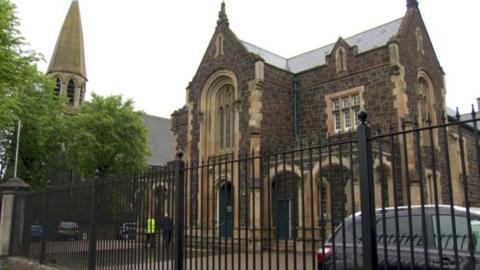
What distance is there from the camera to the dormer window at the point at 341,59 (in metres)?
21.4

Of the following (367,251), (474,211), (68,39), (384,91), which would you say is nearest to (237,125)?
(384,91)

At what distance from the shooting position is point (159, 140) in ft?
172

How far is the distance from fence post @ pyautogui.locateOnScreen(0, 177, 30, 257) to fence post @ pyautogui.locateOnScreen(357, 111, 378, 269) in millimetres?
10552

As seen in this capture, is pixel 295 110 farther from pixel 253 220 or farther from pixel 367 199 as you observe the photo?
pixel 367 199

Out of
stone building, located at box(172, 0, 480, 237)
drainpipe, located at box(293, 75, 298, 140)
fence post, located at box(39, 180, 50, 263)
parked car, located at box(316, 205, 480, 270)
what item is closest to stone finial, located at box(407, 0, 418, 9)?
stone building, located at box(172, 0, 480, 237)

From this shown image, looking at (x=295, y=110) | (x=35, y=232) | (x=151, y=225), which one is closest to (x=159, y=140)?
(x=295, y=110)

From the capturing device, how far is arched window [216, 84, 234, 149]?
24.1 m

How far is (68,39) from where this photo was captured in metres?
52.0

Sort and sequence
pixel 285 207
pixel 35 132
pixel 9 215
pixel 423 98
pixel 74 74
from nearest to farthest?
pixel 285 207, pixel 9 215, pixel 423 98, pixel 35 132, pixel 74 74

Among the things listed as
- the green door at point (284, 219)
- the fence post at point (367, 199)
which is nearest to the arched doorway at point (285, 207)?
the green door at point (284, 219)

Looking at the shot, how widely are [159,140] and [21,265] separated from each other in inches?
1645

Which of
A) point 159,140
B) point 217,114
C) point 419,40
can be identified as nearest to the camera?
point 419,40

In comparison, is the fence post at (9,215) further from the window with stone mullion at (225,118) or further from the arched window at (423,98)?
the arched window at (423,98)

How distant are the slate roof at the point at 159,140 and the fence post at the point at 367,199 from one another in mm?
44916
